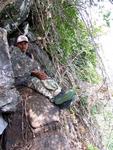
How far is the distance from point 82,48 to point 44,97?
1.10 metres

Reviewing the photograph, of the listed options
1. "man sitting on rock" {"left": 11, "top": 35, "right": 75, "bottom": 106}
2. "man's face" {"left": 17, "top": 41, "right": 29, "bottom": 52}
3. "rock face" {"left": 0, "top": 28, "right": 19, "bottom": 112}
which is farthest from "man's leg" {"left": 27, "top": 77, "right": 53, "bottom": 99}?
"man's face" {"left": 17, "top": 41, "right": 29, "bottom": 52}

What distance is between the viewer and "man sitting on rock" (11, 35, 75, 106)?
2.44m

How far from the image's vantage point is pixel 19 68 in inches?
102

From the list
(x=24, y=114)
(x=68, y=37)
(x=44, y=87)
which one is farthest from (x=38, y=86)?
(x=68, y=37)

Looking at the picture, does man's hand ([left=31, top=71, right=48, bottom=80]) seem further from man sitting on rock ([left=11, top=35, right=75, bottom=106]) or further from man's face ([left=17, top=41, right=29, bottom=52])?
man's face ([left=17, top=41, right=29, bottom=52])

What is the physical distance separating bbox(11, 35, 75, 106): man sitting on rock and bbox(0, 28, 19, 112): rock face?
9.3 inches

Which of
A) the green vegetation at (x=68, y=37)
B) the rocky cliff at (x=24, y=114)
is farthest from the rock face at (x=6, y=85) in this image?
the green vegetation at (x=68, y=37)

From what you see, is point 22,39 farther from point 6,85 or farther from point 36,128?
point 36,128

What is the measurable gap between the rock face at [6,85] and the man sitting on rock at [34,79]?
24 cm

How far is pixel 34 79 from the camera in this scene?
252cm

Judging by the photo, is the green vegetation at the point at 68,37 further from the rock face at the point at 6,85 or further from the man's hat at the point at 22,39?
the rock face at the point at 6,85

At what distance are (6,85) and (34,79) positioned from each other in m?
0.31

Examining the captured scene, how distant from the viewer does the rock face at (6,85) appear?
2238mm

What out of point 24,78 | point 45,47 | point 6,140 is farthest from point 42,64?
point 6,140
